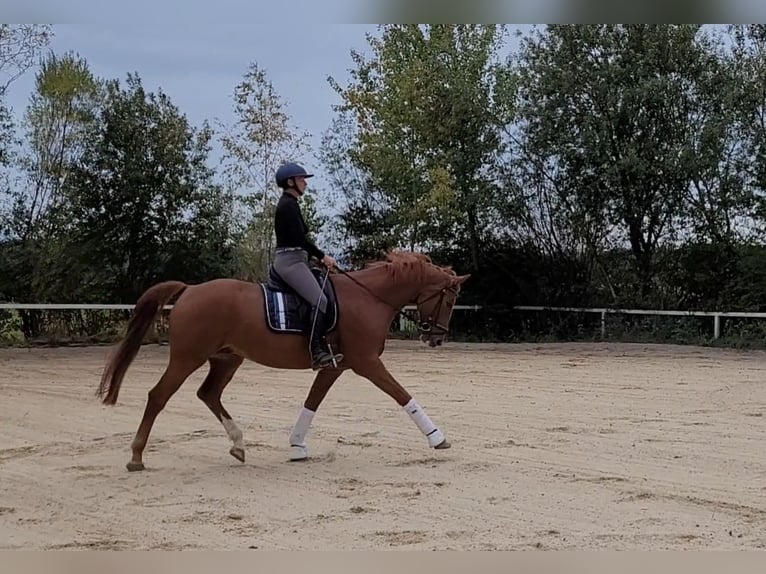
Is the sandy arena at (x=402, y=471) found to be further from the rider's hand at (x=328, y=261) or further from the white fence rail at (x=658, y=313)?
the white fence rail at (x=658, y=313)

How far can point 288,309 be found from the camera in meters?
6.30

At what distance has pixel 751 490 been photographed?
539cm

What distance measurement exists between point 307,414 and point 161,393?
3.59 feet

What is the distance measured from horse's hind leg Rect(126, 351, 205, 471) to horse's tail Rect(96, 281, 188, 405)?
0.97ft

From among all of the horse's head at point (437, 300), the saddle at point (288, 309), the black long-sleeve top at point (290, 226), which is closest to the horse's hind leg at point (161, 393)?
the saddle at point (288, 309)

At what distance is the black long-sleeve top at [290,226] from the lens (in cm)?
A: 620

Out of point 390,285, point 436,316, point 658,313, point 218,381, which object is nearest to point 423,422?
point 436,316

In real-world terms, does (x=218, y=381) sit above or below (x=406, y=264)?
below

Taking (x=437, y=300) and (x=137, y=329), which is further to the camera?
(x=437, y=300)

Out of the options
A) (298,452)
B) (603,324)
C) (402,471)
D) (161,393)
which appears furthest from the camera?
(603,324)

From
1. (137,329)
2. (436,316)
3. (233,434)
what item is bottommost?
(233,434)

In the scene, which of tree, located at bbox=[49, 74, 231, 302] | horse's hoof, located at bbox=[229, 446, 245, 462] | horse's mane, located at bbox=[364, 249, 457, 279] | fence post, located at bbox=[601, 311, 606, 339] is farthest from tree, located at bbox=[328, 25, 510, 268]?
A: horse's hoof, located at bbox=[229, 446, 245, 462]

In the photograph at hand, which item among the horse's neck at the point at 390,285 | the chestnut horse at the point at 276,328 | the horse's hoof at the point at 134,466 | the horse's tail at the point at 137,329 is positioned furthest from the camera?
the horse's neck at the point at 390,285

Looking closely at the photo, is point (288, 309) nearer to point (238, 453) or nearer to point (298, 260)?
point (298, 260)
